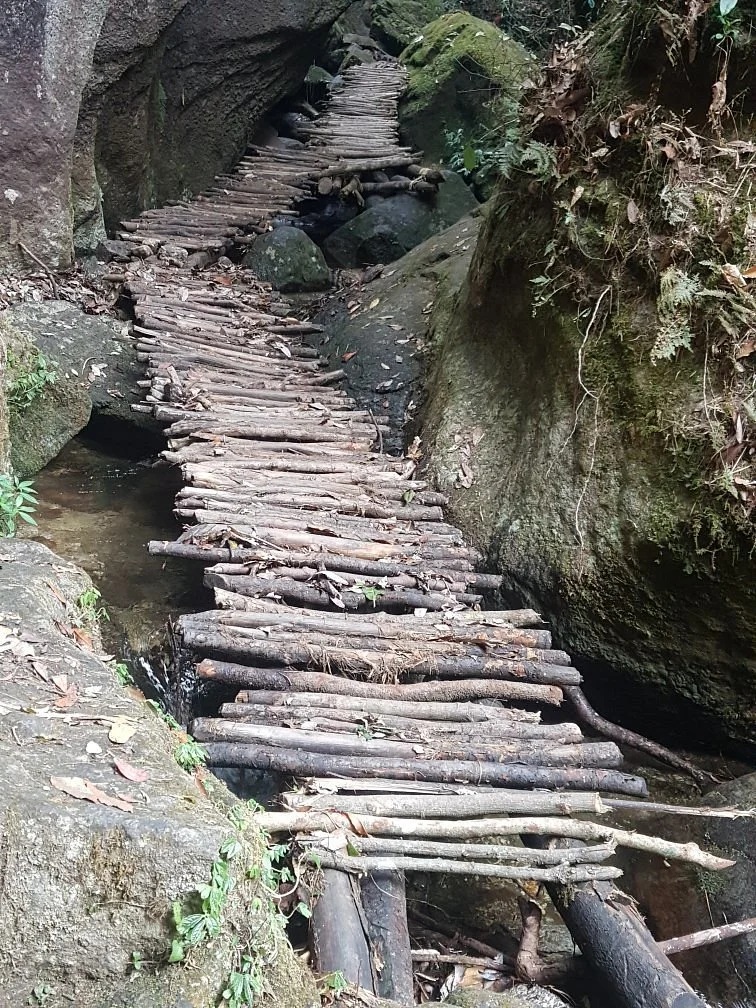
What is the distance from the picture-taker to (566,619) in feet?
13.6

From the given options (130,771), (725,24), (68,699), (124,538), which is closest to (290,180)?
(124,538)

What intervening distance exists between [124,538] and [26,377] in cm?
140

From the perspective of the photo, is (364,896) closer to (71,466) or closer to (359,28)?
(71,466)

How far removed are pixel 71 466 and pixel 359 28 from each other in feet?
49.9

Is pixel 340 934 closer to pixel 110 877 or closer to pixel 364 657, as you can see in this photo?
pixel 110 877

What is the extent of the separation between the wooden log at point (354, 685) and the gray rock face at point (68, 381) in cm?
316

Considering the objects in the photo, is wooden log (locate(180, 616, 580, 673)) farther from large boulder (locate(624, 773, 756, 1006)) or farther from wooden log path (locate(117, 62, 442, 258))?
wooden log path (locate(117, 62, 442, 258))

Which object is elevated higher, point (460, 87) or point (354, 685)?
point (460, 87)

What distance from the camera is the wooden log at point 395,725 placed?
3.00 m

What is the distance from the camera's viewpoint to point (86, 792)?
5.68 ft

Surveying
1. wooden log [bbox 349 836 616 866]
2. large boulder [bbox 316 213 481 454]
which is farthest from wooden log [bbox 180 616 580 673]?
large boulder [bbox 316 213 481 454]

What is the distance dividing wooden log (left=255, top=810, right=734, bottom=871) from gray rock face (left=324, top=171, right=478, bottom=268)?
7861 millimetres

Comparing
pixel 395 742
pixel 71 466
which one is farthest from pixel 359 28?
pixel 395 742

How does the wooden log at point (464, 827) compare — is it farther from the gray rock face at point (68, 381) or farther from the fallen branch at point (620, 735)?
the gray rock face at point (68, 381)
